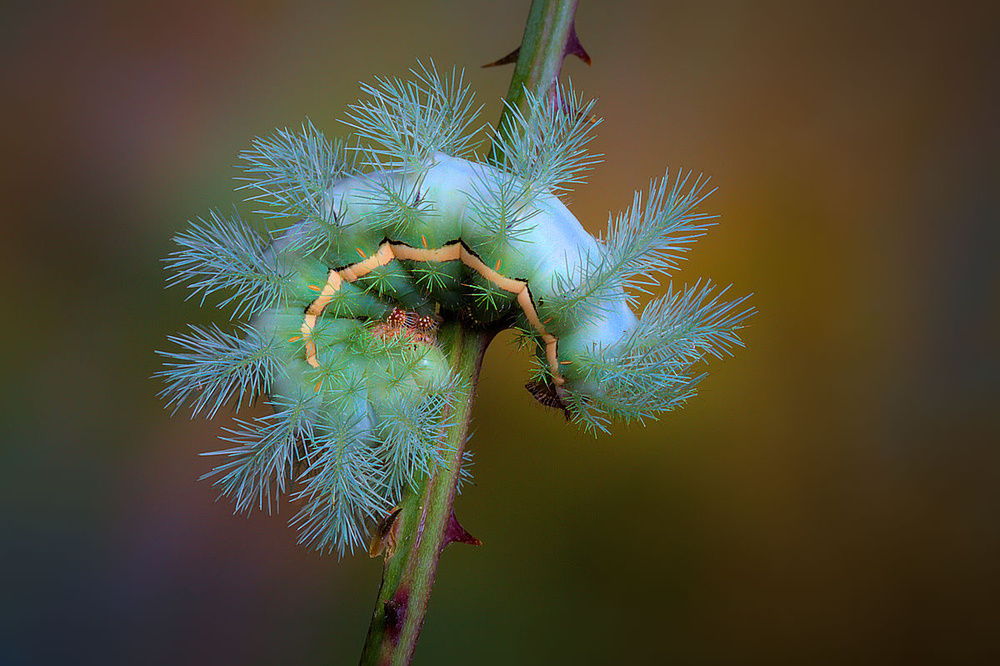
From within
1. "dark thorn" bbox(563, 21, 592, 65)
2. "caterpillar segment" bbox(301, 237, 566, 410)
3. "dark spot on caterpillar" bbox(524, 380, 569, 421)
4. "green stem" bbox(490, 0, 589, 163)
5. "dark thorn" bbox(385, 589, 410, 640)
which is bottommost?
"dark thorn" bbox(385, 589, 410, 640)

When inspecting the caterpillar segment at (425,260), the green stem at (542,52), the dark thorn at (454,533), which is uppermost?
the green stem at (542,52)

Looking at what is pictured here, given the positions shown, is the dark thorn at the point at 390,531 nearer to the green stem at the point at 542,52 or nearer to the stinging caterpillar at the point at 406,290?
the stinging caterpillar at the point at 406,290

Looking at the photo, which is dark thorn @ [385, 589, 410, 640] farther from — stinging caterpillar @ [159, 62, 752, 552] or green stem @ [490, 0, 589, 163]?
green stem @ [490, 0, 589, 163]

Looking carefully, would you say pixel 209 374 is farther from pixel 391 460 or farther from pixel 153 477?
pixel 153 477

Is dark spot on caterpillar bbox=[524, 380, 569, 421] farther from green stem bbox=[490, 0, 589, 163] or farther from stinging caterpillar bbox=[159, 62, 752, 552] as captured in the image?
green stem bbox=[490, 0, 589, 163]

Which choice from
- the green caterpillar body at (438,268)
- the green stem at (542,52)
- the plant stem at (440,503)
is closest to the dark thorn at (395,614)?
the plant stem at (440,503)

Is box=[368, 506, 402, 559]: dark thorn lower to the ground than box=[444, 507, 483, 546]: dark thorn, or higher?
lower

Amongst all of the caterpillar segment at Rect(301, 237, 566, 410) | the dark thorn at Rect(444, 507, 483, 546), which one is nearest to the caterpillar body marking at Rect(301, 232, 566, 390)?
the caterpillar segment at Rect(301, 237, 566, 410)
